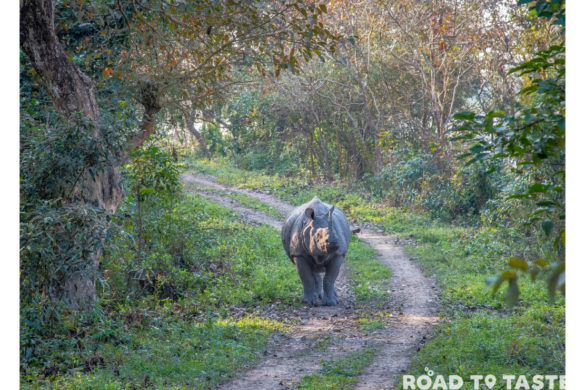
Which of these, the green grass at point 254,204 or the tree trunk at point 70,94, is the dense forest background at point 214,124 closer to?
the tree trunk at point 70,94

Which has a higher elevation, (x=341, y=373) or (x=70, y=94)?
(x=70, y=94)

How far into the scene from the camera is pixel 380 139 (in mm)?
21734

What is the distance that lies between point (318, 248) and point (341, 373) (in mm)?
3268

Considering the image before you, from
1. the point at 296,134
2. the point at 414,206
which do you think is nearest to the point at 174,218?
the point at 414,206

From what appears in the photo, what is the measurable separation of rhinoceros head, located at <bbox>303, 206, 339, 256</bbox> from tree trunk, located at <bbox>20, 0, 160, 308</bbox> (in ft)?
11.0

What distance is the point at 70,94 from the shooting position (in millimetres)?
8297

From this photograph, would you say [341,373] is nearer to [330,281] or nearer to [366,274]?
[330,281]

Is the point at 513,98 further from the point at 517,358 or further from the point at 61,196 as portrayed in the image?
the point at 61,196

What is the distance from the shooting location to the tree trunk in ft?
25.5

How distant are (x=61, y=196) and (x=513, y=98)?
13.7m

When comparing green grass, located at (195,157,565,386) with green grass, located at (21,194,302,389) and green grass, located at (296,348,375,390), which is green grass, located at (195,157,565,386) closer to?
green grass, located at (296,348,375,390)

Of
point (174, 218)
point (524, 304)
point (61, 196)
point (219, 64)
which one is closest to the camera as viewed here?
point (61, 196)

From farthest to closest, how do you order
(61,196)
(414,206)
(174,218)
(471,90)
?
(471,90) → (414,206) → (174,218) → (61,196)

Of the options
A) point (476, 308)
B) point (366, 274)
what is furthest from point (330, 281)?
point (476, 308)
